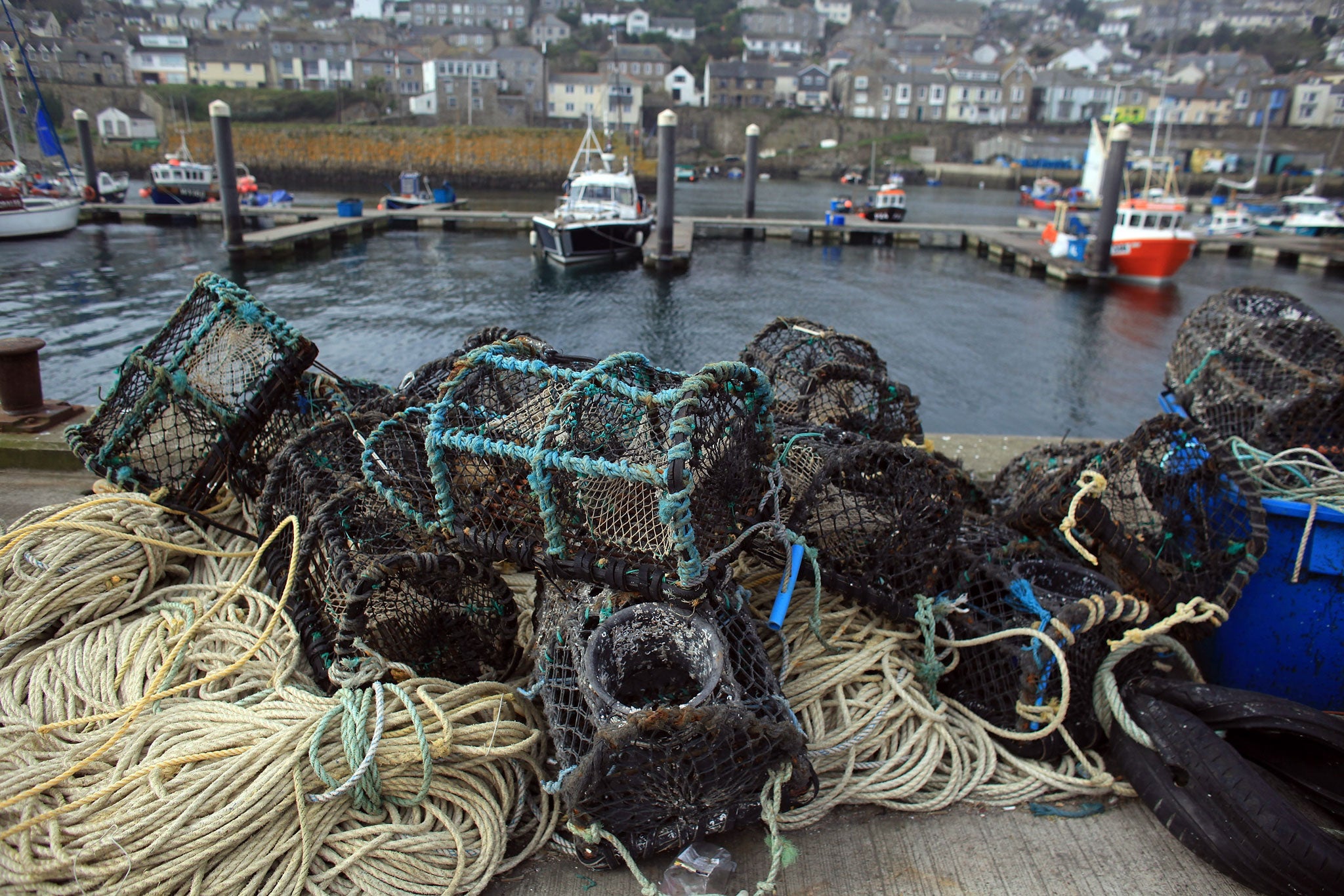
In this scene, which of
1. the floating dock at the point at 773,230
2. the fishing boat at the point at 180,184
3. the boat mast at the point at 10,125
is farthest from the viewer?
the fishing boat at the point at 180,184

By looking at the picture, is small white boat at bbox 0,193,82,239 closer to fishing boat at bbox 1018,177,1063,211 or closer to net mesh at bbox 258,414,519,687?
net mesh at bbox 258,414,519,687

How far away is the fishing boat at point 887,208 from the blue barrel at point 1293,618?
3058cm

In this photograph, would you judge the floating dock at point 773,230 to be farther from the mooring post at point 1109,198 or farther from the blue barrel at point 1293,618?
the blue barrel at point 1293,618

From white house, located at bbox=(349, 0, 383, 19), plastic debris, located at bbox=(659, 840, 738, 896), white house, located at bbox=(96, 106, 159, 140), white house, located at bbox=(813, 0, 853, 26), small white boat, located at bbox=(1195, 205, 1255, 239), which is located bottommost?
plastic debris, located at bbox=(659, 840, 738, 896)

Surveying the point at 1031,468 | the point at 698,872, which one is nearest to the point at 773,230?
the point at 1031,468

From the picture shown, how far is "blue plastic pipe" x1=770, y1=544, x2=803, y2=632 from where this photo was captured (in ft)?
8.30

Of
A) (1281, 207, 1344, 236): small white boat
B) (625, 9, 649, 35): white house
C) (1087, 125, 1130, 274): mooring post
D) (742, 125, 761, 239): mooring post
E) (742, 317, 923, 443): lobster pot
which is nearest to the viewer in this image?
(742, 317, 923, 443): lobster pot

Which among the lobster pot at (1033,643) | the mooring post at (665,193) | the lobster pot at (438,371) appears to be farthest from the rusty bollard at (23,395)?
the mooring post at (665,193)

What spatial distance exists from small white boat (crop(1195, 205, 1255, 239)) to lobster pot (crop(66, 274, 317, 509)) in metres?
34.3

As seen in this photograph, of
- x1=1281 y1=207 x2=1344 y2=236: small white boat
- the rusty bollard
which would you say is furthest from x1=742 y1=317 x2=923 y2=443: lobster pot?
x1=1281 y1=207 x2=1344 y2=236: small white boat

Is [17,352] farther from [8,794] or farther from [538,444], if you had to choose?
[538,444]

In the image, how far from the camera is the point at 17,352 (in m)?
4.88

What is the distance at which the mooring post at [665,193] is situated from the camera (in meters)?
21.4

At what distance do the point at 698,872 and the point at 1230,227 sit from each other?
37.0m
